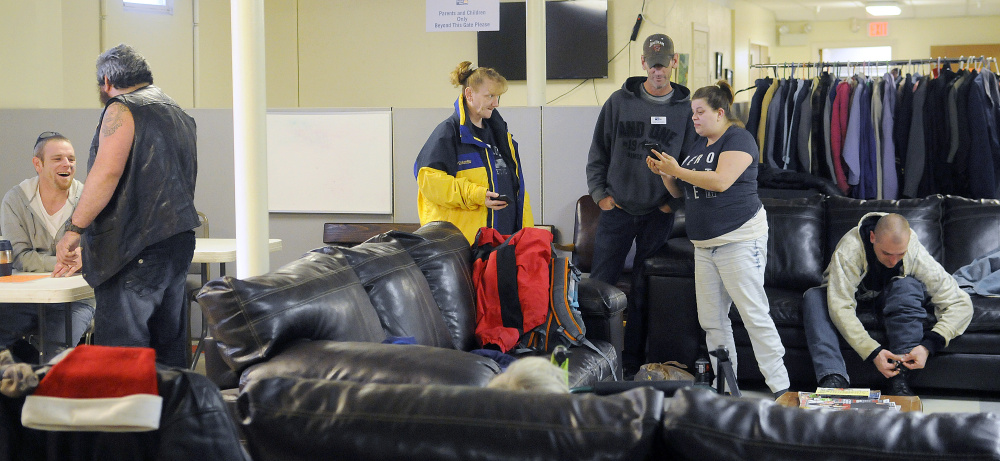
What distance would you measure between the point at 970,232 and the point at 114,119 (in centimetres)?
373

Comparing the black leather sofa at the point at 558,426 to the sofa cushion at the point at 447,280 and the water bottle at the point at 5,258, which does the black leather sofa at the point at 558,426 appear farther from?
the water bottle at the point at 5,258

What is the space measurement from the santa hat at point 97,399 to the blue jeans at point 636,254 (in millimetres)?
3328

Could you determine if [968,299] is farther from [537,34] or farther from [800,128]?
[537,34]

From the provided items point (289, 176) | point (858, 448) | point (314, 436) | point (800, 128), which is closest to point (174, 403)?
point (314, 436)

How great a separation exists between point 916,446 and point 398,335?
1.72 metres

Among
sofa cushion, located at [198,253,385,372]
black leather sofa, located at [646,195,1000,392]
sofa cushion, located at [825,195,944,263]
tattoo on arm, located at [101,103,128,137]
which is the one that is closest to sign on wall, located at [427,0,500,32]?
black leather sofa, located at [646,195,1000,392]

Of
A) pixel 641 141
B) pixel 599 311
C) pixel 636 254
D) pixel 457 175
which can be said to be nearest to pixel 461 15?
pixel 641 141

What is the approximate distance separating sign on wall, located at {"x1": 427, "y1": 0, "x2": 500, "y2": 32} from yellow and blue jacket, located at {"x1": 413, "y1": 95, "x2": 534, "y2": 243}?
1.72m

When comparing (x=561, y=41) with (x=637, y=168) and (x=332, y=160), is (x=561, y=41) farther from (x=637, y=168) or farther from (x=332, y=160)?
(x=637, y=168)

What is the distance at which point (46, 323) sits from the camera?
3.50m

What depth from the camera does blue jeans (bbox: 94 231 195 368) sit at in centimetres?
303

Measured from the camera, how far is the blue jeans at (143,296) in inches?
119

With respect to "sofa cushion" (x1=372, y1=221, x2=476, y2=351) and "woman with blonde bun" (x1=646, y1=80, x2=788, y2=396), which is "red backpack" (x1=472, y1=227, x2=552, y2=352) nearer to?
"sofa cushion" (x1=372, y1=221, x2=476, y2=351)

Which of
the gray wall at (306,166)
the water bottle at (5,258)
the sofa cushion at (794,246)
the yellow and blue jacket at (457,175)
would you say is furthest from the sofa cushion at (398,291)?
the gray wall at (306,166)
